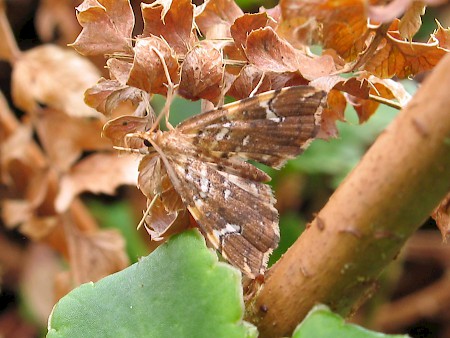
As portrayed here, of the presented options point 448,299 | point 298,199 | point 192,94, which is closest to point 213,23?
point 192,94

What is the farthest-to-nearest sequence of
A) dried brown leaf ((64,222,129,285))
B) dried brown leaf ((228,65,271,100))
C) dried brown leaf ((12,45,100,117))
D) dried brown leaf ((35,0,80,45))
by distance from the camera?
dried brown leaf ((35,0,80,45))
dried brown leaf ((12,45,100,117))
dried brown leaf ((64,222,129,285))
dried brown leaf ((228,65,271,100))

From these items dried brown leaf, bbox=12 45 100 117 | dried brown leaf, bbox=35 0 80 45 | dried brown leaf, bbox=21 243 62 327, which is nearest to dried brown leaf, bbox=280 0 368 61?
dried brown leaf, bbox=12 45 100 117

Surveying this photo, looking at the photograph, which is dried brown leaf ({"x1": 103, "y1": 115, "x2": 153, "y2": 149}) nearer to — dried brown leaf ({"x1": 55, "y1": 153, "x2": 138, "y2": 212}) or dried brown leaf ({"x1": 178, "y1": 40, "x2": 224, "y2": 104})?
dried brown leaf ({"x1": 178, "y1": 40, "x2": 224, "y2": 104})

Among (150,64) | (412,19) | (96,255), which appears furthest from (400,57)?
(96,255)

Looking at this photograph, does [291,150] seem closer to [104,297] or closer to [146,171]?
[146,171]

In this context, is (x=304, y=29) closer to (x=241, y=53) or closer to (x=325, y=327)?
(x=241, y=53)

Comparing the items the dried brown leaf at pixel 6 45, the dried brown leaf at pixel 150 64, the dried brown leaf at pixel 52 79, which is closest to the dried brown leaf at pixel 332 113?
the dried brown leaf at pixel 150 64
